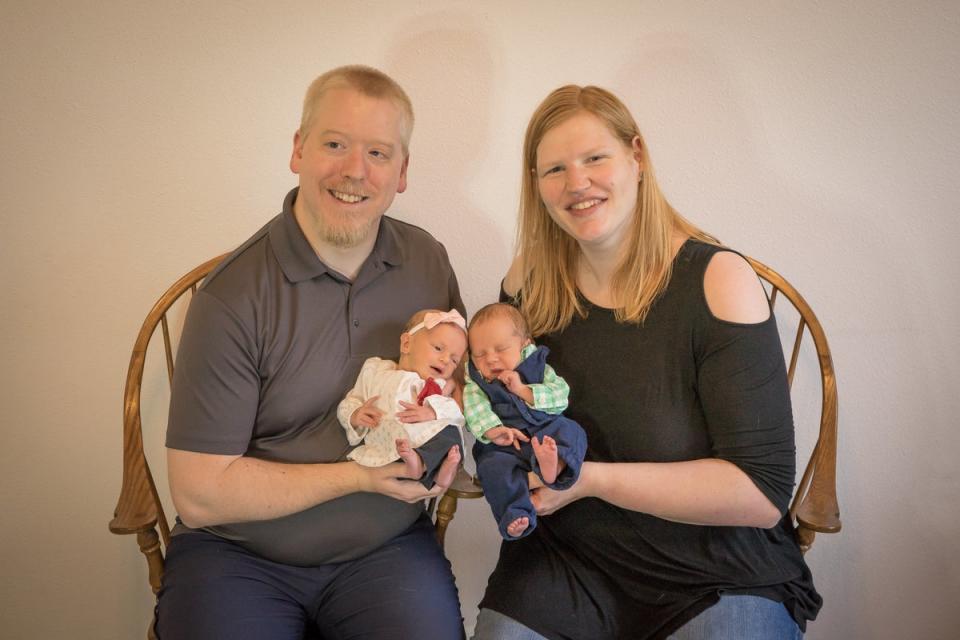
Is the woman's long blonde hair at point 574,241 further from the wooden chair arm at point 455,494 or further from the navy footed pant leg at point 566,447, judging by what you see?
the wooden chair arm at point 455,494

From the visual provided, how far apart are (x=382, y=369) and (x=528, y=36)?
1066 millimetres

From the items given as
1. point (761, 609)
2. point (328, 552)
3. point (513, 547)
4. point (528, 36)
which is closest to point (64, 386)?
point (328, 552)

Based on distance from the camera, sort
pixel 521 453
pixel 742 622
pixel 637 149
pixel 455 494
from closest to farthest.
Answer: pixel 742 622
pixel 521 453
pixel 637 149
pixel 455 494

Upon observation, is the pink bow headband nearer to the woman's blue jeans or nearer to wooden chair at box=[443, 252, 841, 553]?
wooden chair at box=[443, 252, 841, 553]

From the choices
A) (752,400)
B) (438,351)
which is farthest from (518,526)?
(752,400)

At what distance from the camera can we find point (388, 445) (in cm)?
168

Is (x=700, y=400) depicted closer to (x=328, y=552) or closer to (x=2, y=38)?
(x=328, y=552)

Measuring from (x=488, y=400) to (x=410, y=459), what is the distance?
0.22 meters

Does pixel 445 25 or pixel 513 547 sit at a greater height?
pixel 445 25

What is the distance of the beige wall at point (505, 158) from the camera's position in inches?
85.5

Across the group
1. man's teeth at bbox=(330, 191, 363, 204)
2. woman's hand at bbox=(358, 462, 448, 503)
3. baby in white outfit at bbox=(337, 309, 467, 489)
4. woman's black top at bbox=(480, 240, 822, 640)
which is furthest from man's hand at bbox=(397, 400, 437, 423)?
man's teeth at bbox=(330, 191, 363, 204)

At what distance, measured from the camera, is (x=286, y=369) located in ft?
5.89

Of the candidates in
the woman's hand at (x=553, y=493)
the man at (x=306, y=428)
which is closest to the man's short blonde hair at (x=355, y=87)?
the man at (x=306, y=428)

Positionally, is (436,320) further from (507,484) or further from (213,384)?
(213,384)
